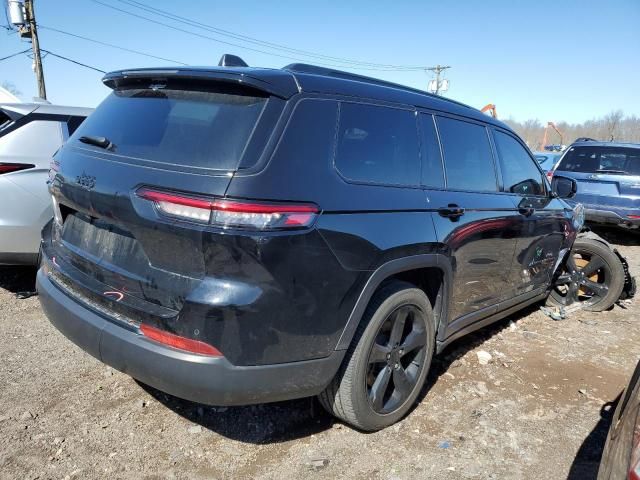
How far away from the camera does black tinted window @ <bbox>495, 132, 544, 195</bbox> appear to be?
12.6 feet

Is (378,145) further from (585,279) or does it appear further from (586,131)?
(586,131)

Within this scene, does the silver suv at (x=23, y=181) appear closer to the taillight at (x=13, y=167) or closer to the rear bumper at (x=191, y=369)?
the taillight at (x=13, y=167)

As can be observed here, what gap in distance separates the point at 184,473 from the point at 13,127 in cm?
343

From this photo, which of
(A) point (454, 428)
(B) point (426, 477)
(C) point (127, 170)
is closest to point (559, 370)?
(A) point (454, 428)

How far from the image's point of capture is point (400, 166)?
9.00 ft

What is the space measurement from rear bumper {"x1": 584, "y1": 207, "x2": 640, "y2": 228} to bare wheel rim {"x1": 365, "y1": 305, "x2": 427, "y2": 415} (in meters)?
7.25

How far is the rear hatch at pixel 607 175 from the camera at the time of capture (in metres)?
8.61

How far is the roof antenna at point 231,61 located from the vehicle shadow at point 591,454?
111 inches

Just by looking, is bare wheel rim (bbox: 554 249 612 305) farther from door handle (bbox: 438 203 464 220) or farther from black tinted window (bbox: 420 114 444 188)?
black tinted window (bbox: 420 114 444 188)

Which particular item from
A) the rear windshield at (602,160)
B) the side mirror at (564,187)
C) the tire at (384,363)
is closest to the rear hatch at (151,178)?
the tire at (384,363)

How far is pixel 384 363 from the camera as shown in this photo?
2.79 metres

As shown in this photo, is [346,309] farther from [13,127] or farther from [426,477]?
[13,127]

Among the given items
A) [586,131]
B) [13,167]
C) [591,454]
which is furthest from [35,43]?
[586,131]

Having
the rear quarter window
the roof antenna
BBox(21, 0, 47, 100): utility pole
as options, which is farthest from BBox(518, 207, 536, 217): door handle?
BBox(21, 0, 47, 100): utility pole
